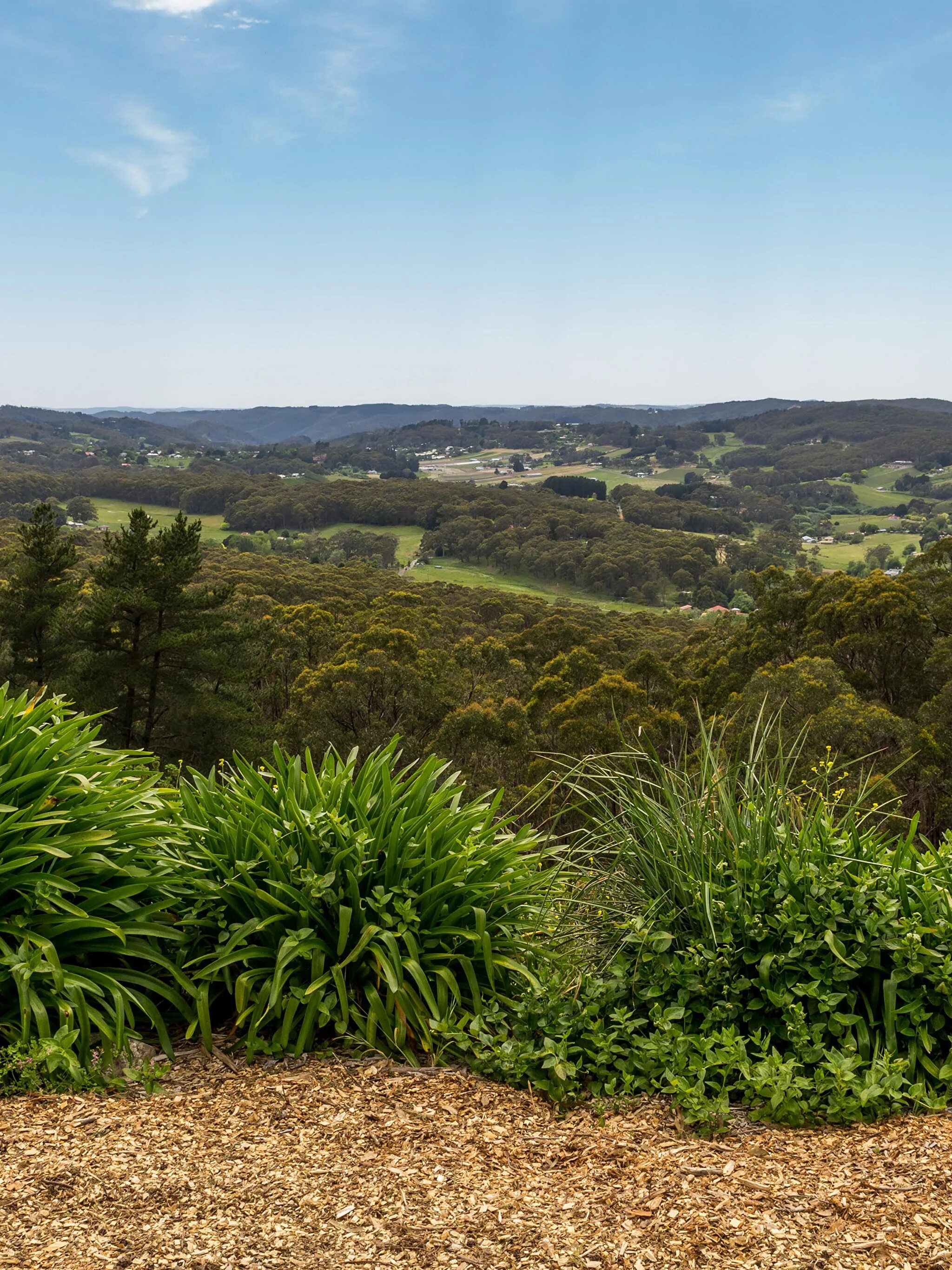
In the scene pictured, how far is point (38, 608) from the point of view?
23281 millimetres

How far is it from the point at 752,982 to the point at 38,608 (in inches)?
932

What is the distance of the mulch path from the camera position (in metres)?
2.20

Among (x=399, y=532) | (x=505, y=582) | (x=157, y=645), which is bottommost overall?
(x=505, y=582)

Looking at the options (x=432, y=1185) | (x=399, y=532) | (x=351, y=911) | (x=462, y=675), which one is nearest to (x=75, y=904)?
(x=351, y=911)

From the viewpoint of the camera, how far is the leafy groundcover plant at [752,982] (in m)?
2.95

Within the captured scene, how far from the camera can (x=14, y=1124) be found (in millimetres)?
2697

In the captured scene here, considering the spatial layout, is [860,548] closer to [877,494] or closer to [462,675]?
[877,494]

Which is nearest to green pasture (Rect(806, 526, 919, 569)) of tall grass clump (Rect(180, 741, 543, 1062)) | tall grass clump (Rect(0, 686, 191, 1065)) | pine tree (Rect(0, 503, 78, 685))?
pine tree (Rect(0, 503, 78, 685))

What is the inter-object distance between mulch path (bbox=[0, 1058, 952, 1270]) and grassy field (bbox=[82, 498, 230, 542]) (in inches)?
4336

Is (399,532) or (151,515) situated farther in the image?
(399,532)

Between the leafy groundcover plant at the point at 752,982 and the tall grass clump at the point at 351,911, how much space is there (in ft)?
0.76

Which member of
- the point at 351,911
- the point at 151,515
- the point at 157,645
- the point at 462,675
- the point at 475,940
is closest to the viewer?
the point at 351,911

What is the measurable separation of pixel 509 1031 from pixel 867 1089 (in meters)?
Result: 1.23

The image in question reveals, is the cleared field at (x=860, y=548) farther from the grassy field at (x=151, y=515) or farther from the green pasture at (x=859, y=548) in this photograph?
the grassy field at (x=151, y=515)
